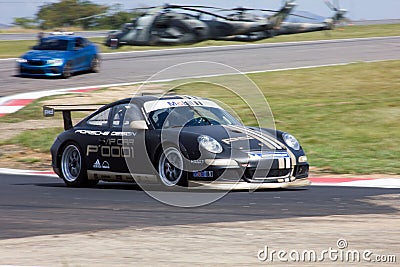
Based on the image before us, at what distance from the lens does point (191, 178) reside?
8.88m

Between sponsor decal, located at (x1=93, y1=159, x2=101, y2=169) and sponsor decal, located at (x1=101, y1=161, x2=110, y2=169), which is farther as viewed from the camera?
sponsor decal, located at (x1=93, y1=159, x2=101, y2=169)

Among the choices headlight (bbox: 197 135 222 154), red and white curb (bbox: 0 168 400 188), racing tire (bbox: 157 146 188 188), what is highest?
headlight (bbox: 197 135 222 154)

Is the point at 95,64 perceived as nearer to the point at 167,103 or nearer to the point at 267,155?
the point at 167,103

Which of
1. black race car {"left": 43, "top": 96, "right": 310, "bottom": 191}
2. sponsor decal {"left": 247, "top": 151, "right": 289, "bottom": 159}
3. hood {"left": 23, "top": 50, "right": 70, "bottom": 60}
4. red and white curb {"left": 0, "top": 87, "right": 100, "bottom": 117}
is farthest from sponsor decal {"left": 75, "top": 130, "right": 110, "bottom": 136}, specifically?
hood {"left": 23, "top": 50, "right": 70, "bottom": 60}

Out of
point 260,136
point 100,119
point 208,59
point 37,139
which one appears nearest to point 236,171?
point 260,136

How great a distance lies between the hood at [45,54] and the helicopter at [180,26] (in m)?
9.18

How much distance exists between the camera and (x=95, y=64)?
2658 cm

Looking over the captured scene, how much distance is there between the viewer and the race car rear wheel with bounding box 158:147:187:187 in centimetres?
895

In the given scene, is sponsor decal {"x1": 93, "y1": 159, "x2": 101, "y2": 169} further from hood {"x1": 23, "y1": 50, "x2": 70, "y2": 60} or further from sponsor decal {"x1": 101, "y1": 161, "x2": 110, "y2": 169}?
hood {"x1": 23, "y1": 50, "x2": 70, "y2": 60}

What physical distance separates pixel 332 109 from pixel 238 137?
8194 millimetres

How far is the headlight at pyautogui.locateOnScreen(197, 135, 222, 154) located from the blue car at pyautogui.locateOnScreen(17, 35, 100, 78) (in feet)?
53.3

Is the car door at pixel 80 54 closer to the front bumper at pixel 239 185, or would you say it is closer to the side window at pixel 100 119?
the side window at pixel 100 119

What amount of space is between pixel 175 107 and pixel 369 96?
10360mm

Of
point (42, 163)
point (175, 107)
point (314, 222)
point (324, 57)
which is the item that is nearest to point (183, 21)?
point (324, 57)
